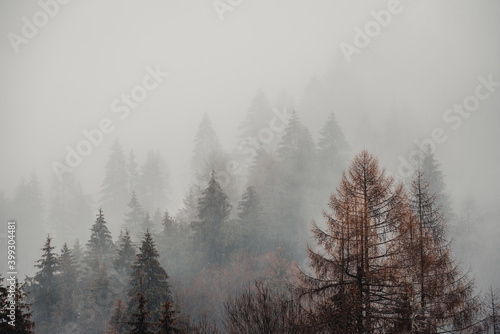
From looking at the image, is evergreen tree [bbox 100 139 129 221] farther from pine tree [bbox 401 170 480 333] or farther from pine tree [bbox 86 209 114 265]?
pine tree [bbox 401 170 480 333]

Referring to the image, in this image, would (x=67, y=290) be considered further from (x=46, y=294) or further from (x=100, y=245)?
(x=100, y=245)

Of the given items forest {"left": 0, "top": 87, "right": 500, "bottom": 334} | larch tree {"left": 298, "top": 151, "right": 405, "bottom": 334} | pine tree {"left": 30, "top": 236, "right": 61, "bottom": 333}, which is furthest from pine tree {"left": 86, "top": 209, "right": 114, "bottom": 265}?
larch tree {"left": 298, "top": 151, "right": 405, "bottom": 334}

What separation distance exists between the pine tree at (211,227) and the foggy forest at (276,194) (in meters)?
0.15

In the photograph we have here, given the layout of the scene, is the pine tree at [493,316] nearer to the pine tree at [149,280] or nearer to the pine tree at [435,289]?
the pine tree at [435,289]

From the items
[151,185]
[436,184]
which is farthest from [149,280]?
[151,185]

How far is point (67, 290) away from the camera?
90.6 ft

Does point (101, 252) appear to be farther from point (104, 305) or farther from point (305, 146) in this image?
point (305, 146)

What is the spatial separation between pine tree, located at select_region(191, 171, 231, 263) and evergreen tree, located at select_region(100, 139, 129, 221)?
34579mm

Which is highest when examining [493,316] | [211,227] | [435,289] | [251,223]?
[251,223]

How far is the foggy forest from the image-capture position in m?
11.7

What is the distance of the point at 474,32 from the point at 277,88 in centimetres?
7732

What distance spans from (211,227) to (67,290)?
45.6 feet

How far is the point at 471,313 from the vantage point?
12.0 metres

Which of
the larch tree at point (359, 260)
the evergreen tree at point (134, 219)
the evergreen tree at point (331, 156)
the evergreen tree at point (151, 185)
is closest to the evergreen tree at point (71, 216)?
the evergreen tree at point (151, 185)
